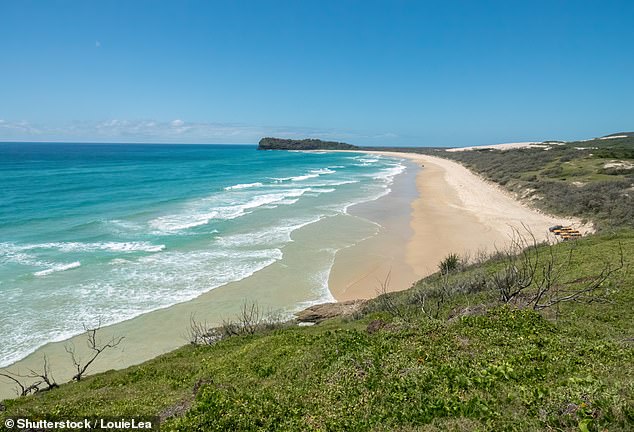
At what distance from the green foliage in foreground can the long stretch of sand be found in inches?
Answer: 363

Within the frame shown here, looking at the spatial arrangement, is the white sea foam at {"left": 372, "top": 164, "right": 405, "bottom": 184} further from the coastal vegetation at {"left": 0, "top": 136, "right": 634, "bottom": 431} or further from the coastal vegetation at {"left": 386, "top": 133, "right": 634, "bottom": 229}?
the coastal vegetation at {"left": 0, "top": 136, "right": 634, "bottom": 431}

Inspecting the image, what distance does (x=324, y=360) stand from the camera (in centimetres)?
877

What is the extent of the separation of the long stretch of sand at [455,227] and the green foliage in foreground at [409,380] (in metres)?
9.21

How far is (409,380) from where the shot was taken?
7035 mm

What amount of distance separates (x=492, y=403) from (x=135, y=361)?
12331 millimetres

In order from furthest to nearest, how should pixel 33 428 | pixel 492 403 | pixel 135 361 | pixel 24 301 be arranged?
pixel 24 301 < pixel 135 361 < pixel 33 428 < pixel 492 403

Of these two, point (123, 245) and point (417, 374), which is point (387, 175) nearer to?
point (123, 245)

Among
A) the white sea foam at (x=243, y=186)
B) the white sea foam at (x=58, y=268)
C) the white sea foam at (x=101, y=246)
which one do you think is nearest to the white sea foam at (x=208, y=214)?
the white sea foam at (x=101, y=246)

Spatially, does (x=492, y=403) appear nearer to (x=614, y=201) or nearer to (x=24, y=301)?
(x=24, y=301)

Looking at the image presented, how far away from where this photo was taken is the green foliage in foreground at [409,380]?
5879mm

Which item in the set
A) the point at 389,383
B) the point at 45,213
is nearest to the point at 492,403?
the point at 389,383

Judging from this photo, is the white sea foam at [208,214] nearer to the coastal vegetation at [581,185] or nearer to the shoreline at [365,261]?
the shoreline at [365,261]

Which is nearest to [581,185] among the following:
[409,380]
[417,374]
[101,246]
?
[417,374]

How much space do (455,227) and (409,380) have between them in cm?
2668
